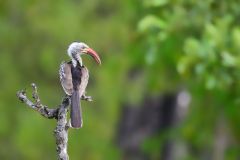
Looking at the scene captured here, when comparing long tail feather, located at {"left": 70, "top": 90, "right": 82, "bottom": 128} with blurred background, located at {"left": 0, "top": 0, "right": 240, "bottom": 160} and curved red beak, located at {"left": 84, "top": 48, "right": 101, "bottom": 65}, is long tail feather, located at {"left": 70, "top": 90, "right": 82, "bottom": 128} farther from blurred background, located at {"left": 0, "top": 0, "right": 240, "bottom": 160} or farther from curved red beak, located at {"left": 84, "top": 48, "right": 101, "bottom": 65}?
blurred background, located at {"left": 0, "top": 0, "right": 240, "bottom": 160}

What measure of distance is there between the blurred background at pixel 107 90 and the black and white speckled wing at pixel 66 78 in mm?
6471

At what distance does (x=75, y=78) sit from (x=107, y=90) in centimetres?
1146

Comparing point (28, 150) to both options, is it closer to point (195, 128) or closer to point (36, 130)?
point (36, 130)

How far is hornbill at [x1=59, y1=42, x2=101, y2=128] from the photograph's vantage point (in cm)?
560

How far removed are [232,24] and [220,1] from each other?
0.88 ft

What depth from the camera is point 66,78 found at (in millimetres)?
5676

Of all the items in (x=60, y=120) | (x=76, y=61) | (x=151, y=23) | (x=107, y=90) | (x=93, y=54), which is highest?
(x=107, y=90)

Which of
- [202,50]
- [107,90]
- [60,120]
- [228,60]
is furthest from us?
[107,90]

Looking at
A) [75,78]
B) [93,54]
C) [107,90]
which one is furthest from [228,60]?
[107,90]

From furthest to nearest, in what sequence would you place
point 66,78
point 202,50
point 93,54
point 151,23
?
point 151,23, point 202,50, point 66,78, point 93,54

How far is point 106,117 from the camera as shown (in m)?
18.5

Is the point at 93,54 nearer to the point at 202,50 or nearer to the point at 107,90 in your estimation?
the point at 202,50

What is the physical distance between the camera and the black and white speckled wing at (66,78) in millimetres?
5621

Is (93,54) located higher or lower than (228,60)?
lower
